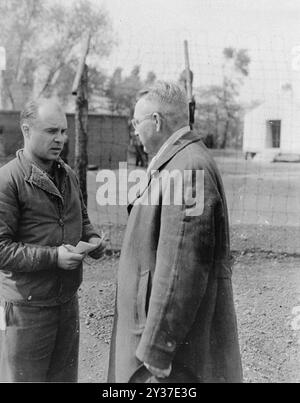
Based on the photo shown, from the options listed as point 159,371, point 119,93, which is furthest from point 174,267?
point 119,93

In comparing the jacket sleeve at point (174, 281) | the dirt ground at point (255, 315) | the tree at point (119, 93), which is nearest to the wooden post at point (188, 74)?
the dirt ground at point (255, 315)

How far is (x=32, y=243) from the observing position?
227cm

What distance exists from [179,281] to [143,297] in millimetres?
192

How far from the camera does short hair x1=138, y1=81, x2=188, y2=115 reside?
6.38ft

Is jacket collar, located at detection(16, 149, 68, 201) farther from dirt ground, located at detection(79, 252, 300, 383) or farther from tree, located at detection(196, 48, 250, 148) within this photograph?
tree, located at detection(196, 48, 250, 148)

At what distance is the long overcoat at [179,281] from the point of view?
1.83 m

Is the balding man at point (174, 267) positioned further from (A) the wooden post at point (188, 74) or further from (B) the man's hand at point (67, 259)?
(A) the wooden post at point (188, 74)

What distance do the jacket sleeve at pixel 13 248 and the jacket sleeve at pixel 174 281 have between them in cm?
60

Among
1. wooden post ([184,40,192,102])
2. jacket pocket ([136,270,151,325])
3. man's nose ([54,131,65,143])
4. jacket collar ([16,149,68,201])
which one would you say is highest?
wooden post ([184,40,192,102])

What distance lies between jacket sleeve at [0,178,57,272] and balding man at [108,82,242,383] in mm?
392

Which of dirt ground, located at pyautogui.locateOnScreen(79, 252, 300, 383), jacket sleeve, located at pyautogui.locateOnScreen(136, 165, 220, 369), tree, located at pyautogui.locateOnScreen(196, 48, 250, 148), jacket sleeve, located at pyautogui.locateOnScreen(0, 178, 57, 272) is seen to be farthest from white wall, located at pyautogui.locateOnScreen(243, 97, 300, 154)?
jacket sleeve, located at pyautogui.locateOnScreen(136, 165, 220, 369)

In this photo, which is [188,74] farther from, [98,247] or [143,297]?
[143,297]

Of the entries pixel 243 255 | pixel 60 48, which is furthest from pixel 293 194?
pixel 60 48
